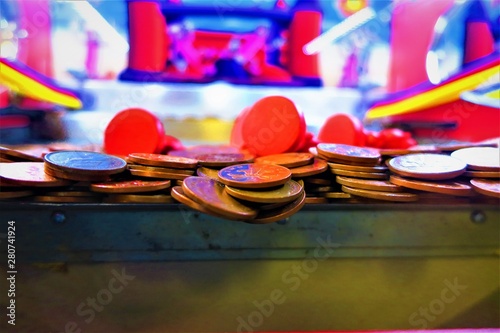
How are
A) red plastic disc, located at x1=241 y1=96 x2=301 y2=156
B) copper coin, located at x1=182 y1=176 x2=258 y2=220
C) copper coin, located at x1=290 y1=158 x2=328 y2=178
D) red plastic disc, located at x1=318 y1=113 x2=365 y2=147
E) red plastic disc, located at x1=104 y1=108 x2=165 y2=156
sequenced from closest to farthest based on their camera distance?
copper coin, located at x1=182 y1=176 x2=258 y2=220 → copper coin, located at x1=290 y1=158 x2=328 y2=178 → red plastic disc, located at x1=241 y1=96 x2=301 y2=156 → red plastic disc, located at x1=104 y1=108 x2=165 y2=156 → red plastic disc, located at x1=318 y1=113 x2=365 y2=147

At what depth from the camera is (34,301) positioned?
1021 mm

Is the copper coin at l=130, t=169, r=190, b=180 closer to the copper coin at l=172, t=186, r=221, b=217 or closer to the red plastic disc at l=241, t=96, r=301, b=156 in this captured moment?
the copper coin at l=172, t=186, r=221, b=217

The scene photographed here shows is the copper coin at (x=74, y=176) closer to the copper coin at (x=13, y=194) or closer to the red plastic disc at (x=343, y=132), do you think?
the copper coin at (x=13, y=194)

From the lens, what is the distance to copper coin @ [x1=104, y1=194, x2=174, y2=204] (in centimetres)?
102

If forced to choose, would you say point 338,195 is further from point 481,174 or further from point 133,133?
point 133,133

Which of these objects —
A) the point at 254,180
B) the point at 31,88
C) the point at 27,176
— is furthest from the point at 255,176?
the point at 31,88

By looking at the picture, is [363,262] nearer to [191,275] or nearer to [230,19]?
[191,275]

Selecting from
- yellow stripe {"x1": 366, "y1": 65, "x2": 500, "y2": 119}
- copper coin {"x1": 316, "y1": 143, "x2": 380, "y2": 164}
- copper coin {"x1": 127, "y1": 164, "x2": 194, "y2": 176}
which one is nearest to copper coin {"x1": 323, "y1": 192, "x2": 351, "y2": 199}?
copper coin {"x1": 316, "y1": 143, "x2": 380, "y2": 164}

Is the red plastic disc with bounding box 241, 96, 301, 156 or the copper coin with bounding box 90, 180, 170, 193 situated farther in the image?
the red plastic disc with bounding box 241, 96, 301, 156

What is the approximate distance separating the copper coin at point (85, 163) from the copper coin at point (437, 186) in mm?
757

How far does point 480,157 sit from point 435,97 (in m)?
1.50

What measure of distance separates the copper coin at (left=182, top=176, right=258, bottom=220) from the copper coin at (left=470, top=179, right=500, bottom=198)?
0.62 m

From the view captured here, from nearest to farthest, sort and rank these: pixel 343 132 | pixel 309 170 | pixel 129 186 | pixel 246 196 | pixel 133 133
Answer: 1. pixel 246 196
2. pixel 129 186
3. pixel 309 170
4. pixel 133 133
5. pixel 343 132

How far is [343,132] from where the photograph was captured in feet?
5.82
